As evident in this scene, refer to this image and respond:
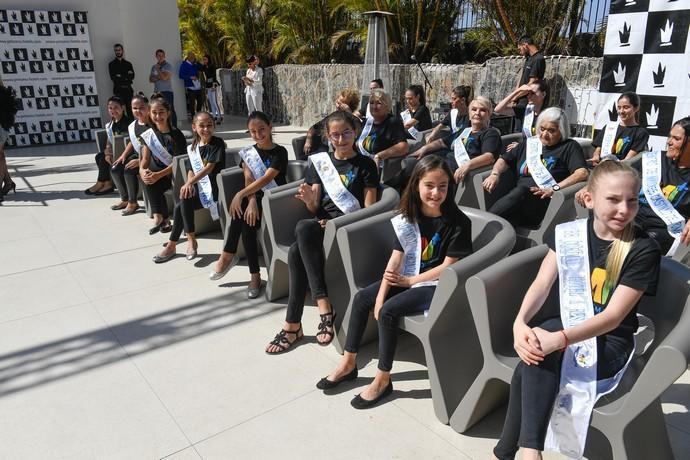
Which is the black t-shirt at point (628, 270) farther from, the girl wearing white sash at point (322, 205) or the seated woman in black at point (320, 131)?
the seated woman in black at point (320, 131)

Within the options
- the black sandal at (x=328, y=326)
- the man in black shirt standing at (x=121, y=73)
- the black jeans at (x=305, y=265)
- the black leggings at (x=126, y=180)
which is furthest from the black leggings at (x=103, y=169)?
the man in black shirt standing at (x=121, y=73)

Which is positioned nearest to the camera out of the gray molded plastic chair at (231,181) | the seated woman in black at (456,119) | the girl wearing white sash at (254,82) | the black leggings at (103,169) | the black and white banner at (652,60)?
the gray molded plastic chair at (231,181)

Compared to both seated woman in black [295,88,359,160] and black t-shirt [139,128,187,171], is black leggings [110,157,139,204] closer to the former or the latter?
black t-shirt [139,128,187,171]

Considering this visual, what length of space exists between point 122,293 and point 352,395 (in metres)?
1.96

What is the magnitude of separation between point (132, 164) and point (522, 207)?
373cm

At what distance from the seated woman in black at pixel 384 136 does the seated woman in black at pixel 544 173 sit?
1.02 m

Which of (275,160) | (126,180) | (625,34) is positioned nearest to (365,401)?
(275,160)

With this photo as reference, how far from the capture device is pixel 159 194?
4883mm

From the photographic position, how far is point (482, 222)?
261cm

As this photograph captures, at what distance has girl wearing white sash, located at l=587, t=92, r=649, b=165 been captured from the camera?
3744 mm

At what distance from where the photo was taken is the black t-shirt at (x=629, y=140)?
3.77 m

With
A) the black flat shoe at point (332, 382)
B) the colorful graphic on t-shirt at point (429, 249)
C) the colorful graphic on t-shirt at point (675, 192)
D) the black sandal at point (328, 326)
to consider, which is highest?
the colorful graphic on t-shirt at point (675, 192)

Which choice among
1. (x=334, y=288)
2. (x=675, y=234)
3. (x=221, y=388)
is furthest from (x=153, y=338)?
(x=675, y=234)

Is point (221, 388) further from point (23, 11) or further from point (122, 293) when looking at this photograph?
point (23, 11)
